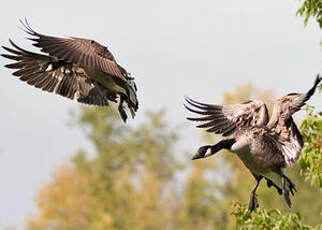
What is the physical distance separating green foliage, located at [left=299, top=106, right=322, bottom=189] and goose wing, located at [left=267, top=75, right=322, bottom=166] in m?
0.12

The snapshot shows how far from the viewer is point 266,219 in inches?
338

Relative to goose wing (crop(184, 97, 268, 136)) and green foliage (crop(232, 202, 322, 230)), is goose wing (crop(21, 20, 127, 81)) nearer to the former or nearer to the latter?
goose wing (crop(184, 97, 268, 136))

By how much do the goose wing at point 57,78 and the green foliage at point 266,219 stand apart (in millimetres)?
2519

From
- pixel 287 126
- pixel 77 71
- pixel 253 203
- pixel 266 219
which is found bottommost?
pixel 266 219

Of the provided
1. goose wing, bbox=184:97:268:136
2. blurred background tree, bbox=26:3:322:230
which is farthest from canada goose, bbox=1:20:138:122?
blurred background tree, bbox=26:3:322:230

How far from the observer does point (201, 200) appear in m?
38.4

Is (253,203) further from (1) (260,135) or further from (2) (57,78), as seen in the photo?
(2) (57,78)

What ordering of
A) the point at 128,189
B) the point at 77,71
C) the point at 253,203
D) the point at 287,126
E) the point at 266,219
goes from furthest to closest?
the point at 128,189 → the point at 77,71 → the point at 253,203 → the point at 287,126 → the point at 266,219

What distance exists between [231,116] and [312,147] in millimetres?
984

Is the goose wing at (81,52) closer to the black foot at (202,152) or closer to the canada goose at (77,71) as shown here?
the canada goose at (77,71)

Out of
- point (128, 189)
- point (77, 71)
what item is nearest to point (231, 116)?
point (77, 71)

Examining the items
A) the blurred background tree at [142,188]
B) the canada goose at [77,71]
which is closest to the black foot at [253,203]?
the canada goose at [77,71]

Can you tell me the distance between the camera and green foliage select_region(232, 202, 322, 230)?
27.7 ft

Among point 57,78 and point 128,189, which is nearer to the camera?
point 57,78
